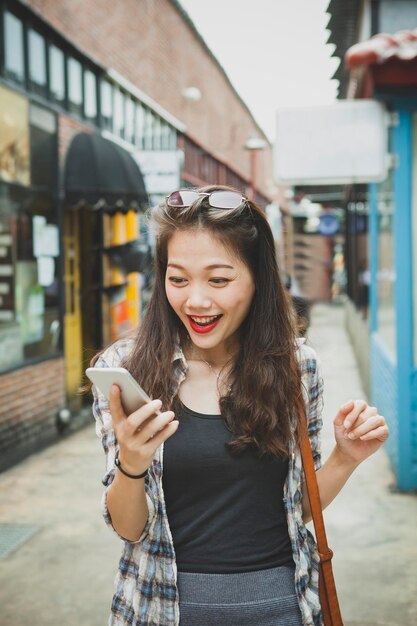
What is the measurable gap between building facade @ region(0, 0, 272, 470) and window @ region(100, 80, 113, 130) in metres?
0.03

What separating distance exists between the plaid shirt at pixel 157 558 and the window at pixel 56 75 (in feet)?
23.3

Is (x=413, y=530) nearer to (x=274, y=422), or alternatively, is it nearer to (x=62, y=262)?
(x=274, y=422)

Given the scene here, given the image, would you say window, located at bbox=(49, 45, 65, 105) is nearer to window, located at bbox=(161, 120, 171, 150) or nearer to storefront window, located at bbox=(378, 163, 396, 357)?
storefront window, located at bbox=(378, 163, 396, 357)

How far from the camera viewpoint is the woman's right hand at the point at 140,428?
149cm

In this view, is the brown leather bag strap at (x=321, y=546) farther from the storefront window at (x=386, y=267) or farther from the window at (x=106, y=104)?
the window at (x=106, y=104)

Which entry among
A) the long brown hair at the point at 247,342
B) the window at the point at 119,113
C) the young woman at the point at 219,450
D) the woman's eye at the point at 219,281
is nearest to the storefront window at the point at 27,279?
the window at the point at 119,113

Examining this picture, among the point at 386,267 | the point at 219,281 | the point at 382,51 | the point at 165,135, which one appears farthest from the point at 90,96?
the point at 219,281

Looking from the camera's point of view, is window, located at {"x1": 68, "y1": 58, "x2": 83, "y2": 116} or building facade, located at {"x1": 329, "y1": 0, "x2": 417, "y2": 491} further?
window, located at {"x1": 68, "y1": 58, "x2": 83, "y2": 116}

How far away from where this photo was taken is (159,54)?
13.2 m

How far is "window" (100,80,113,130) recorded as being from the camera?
10000mm

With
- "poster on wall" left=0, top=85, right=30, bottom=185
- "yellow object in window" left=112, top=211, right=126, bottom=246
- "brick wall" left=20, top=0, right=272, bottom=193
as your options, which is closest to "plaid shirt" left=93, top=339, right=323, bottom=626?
"poster on wall" left=0, top=85, right=30, bottom=185

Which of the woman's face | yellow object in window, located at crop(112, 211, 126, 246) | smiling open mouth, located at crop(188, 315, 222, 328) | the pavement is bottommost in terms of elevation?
the pavement

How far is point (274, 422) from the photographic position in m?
1.86

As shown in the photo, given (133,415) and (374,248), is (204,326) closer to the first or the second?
(133,415)
